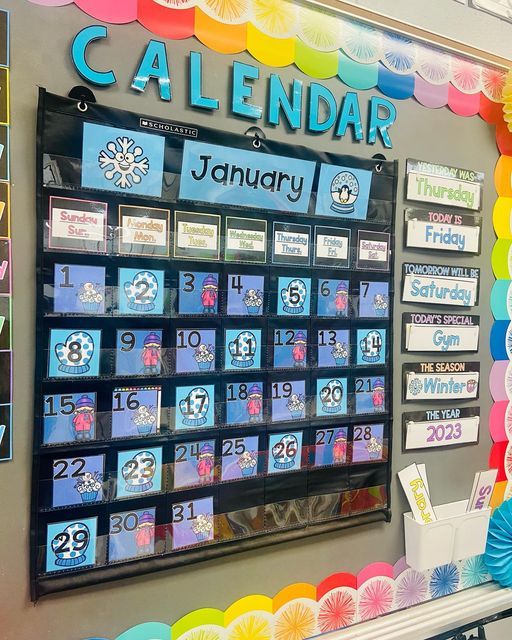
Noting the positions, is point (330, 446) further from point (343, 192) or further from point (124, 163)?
point (124, 163)

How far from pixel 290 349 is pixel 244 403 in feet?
0.47

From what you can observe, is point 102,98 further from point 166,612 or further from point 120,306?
point 166,612

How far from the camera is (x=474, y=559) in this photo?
1.26 meters

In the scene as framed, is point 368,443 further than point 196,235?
Yes

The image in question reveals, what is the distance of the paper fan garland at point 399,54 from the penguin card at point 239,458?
0.86 metres

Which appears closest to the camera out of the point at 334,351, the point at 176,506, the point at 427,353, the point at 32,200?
the point at 32,200

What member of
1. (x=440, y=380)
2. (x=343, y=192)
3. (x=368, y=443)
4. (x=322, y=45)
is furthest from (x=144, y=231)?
(x=440, y=380)

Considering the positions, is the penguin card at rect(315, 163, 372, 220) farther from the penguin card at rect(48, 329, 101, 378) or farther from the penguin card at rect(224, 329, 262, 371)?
the penguin card at rect(48, 329, 101, 378)

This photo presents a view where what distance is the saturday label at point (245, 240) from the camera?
37.2 inches

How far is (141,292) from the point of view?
88 centimetres

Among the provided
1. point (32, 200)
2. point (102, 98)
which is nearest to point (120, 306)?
point (32, 200)

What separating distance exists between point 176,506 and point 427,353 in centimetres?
66

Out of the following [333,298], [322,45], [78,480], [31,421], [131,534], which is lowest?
[131,534]

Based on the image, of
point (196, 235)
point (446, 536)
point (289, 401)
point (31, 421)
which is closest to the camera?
point (31, 421)
